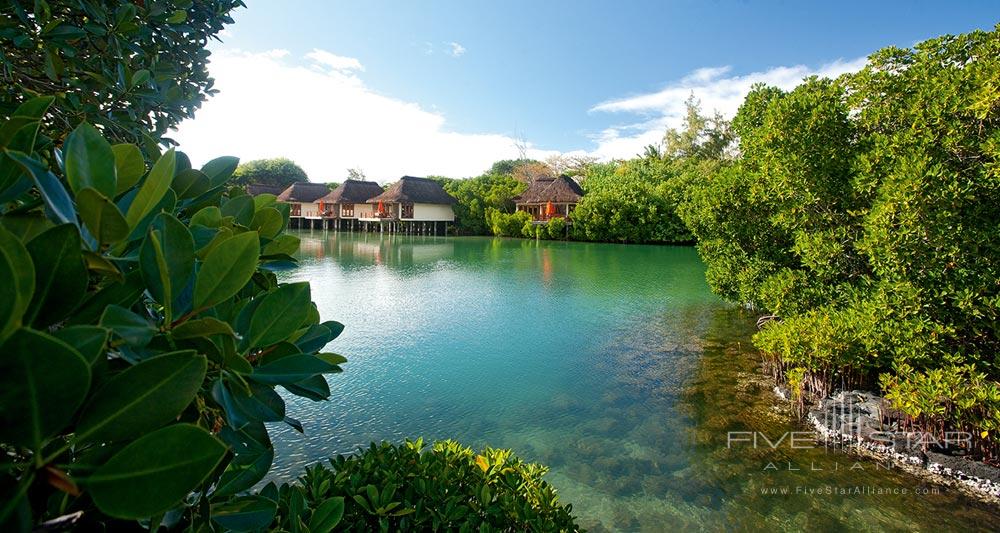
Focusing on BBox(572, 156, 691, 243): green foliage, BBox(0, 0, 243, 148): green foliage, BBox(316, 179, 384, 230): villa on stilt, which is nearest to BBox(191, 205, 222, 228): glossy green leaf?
BBox(0, 0, 243, 148): green foliage

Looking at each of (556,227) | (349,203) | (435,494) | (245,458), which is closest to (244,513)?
(245,458)

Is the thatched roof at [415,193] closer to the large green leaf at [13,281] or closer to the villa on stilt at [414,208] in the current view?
the villa on stilt at [414,208]

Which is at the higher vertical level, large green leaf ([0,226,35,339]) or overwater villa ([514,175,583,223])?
overwater villa ([514,175,583,223])

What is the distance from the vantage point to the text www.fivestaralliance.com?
387 centimetres

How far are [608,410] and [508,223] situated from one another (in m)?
29.6

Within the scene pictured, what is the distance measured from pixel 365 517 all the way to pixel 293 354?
1.42 meters

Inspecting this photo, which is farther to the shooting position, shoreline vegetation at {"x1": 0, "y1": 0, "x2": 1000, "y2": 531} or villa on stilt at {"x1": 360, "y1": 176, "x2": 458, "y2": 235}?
villa on stilt at {"x1": 360, "y1": 176, "x2": 458, "y2": 235}

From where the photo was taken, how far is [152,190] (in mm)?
665

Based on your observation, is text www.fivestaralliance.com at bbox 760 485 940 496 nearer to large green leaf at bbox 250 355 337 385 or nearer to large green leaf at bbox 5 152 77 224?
large green leaf at bbox 250 355 337 385

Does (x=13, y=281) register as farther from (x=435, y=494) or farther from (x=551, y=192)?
A: (x=551, y=192)

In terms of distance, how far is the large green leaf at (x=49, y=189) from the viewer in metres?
0.51

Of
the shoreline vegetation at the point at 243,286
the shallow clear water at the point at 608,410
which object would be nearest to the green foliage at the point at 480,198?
the shallow clear water at the point at 608,410

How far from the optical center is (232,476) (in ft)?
2.89

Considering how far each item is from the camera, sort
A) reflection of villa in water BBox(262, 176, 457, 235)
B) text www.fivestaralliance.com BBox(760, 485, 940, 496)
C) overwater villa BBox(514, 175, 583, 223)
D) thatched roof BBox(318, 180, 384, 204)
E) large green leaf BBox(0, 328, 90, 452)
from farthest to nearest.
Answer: thatched roof BBox(318, 180, 384, 204) < reflection of villa in water BBox(262, 176, 457, 235) < overwater villa BBox(514, 175, 583, 223) < text www.fivestaralliance.com BBox(760, 485, 940, 496) < large green leaf BBox(0, 328, 90, 452)
